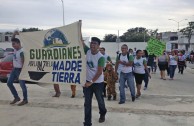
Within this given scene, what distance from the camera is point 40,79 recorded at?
834 cm

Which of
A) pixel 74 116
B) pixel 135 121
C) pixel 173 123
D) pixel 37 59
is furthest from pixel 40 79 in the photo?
pixel 173 123

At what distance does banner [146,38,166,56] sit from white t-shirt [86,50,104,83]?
1317cm

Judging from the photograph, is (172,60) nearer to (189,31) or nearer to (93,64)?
(93,64)

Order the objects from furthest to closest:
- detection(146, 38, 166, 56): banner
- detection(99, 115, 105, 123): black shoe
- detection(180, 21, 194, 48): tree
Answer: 1. detection(180, 21, 194, 48): tree
2. detection(146, 38, 166, 56): banner
3. detection(99, 115, 105, 123): black shoe

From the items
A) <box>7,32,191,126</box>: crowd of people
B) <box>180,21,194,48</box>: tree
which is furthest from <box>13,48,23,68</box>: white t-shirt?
<box>180,21,194,48</box>: tree

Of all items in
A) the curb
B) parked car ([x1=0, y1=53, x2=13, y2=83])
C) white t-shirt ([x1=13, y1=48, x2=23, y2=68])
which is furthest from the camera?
parked car ([x1=0, y1=53, x2=13, y2=83])

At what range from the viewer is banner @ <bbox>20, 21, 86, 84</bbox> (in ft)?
23.9

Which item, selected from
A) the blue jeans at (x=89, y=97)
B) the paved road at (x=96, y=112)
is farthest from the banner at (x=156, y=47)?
the blue jeans at (x=89, y=97)

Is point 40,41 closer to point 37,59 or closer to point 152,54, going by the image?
point 37,59

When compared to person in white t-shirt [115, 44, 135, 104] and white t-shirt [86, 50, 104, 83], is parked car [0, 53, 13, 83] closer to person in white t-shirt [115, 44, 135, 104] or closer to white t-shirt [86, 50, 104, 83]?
person in white t-shirt [115, 44, 135, 104]

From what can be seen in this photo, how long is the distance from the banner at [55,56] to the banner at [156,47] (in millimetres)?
12199

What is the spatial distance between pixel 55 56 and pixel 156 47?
1309cm

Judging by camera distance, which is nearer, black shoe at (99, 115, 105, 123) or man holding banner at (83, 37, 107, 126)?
man holding banner at (83, 37, 107, 126)

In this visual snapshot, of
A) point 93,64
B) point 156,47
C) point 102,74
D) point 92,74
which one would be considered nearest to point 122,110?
point 102,74
